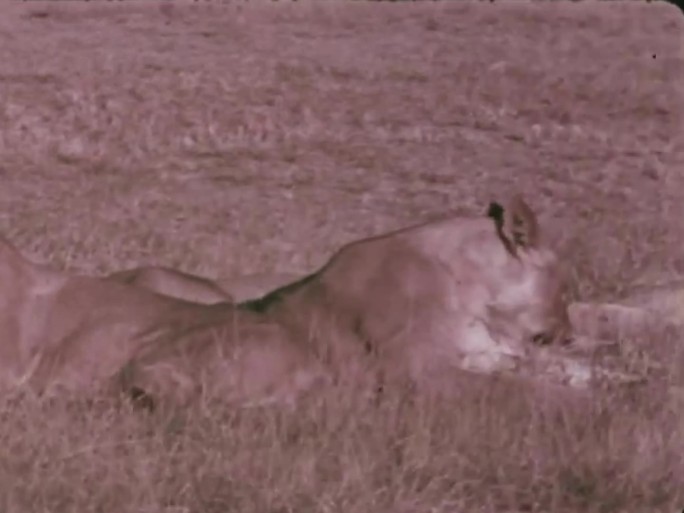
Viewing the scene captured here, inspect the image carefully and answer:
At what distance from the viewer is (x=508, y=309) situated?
6457 mm

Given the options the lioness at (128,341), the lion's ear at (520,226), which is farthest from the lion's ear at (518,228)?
the lioness at (128,341)

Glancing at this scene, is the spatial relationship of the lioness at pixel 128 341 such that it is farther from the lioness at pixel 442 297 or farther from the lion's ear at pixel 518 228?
the lion's ear at pixel 518 228

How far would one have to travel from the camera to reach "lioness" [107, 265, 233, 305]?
6797mm

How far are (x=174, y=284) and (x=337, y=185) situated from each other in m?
5.78

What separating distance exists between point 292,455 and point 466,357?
1.78m

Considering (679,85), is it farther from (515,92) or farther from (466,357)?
(466,357)

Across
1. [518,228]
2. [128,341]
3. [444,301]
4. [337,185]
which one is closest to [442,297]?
[444,301]

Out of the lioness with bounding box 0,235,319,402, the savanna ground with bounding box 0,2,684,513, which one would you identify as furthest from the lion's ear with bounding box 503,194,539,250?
the lioness with bounding box 0,235,319,402

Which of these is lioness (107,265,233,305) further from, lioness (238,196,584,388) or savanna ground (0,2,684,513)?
savanna ground (0,2,684,513)

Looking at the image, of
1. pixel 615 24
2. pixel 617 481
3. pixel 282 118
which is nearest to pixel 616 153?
pixel 282 118

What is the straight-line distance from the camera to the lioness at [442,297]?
5.99 m

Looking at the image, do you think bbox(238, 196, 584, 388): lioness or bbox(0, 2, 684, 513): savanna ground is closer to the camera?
bbox(0, 2, 684, 513): savanna ground

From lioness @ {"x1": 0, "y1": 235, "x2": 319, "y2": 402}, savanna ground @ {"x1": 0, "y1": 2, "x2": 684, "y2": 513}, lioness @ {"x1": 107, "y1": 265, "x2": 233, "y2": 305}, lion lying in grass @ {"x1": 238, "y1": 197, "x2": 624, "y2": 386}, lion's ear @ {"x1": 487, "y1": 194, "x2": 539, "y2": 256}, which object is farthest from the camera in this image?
lioness @ {"x1": 107, "y1": 265, "x2": 233, "y2": 305}

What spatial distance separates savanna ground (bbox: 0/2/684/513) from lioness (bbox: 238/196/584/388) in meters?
0.41
